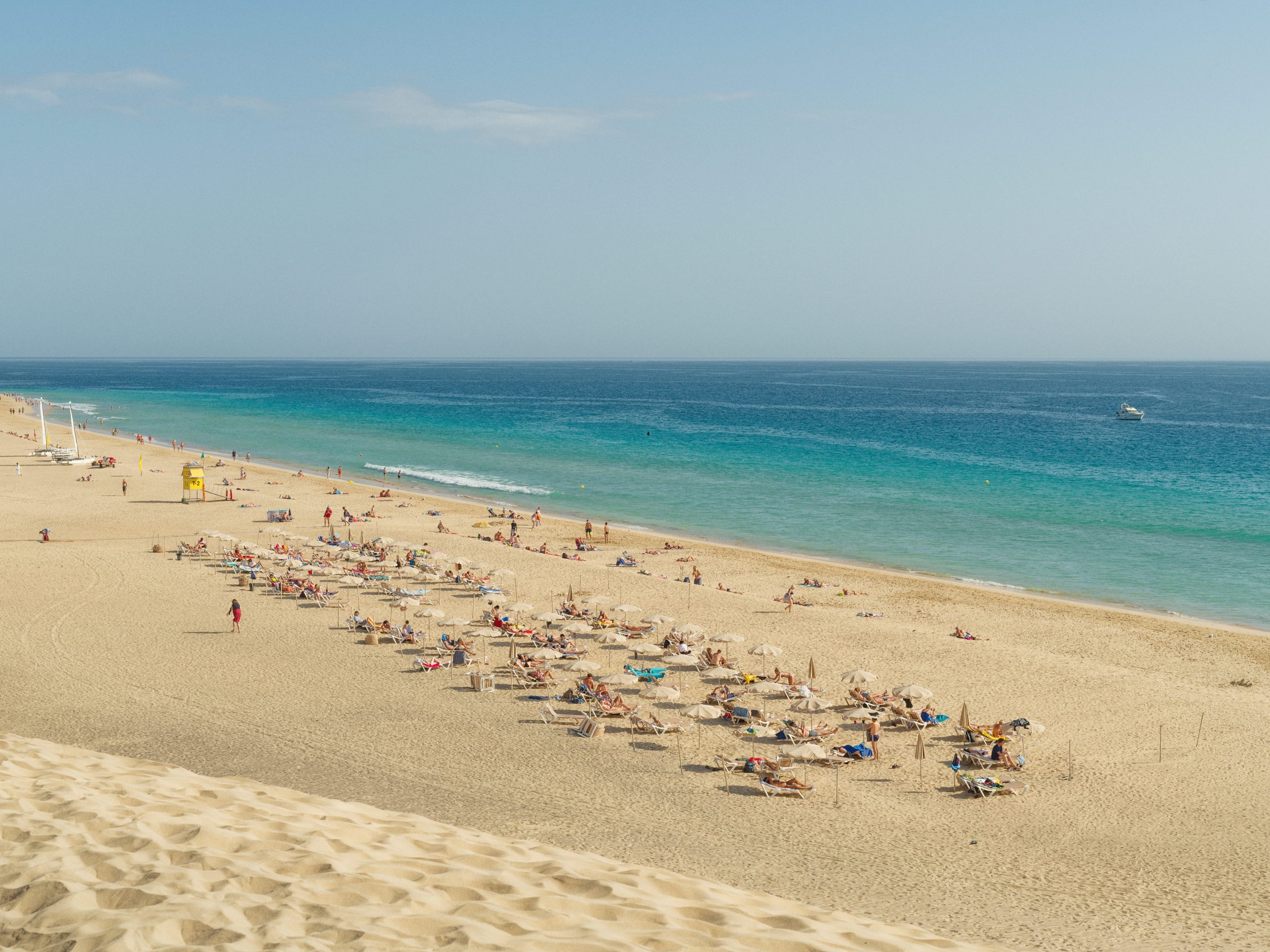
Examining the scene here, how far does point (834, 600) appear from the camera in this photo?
29.4 meters

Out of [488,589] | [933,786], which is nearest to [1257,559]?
[933,786]

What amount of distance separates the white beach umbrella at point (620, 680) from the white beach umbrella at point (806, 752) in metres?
4.55

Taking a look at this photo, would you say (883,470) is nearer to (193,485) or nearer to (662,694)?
(193,485)

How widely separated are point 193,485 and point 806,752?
38483 mm

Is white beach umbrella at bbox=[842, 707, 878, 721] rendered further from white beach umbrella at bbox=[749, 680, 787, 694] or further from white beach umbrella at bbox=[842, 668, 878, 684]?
white beach umbrella at bbox=[749, 680, 787, 694]

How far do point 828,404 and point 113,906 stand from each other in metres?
126

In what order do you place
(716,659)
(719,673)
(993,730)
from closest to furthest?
(993,730), (719,673), (716,659)

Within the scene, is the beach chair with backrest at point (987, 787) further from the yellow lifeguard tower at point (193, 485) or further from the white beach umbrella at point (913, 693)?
the yellow lifeguard tower at point (193, 485)

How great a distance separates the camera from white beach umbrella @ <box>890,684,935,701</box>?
1905 cm

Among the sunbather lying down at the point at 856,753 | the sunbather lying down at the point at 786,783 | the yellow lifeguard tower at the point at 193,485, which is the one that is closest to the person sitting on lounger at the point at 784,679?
the sunbather lying down at the point at 856,753

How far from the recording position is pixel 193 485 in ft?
148

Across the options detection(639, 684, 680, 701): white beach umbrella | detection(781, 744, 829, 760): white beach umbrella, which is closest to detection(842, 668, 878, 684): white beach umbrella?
detection(781, 744, 829, 760): white beach umbrella

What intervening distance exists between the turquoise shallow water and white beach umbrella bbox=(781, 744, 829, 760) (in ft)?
60.3

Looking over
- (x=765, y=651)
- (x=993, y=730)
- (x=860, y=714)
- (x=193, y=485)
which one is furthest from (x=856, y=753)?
(x=193, y=485)
